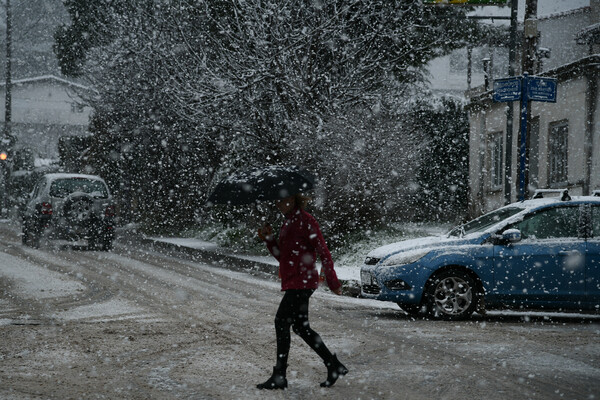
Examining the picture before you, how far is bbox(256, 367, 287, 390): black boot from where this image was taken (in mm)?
6176

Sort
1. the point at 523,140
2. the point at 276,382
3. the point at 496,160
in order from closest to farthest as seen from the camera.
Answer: the point at 276,382 → the point at 523,140 → the point at 496,160

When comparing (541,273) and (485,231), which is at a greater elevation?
(485,231)

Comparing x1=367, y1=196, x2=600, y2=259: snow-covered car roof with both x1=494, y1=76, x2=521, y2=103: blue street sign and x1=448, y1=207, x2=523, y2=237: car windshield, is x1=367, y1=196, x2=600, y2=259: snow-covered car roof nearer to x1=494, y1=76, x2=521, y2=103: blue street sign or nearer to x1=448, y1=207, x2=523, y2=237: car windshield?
x1=448, y1=207, x2=523, y2=237: car windshield

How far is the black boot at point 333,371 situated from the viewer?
629cm

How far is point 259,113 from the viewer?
19.8 m

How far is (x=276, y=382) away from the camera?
618 cm

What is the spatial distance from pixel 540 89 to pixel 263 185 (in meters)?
7.76

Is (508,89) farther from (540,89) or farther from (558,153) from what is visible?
(558,153)

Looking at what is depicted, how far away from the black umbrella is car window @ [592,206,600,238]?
5062 millimetres

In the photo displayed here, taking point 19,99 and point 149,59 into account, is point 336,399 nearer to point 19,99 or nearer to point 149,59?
point 149,59

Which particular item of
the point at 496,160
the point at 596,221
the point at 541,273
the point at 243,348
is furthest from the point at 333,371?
the point at 496,160

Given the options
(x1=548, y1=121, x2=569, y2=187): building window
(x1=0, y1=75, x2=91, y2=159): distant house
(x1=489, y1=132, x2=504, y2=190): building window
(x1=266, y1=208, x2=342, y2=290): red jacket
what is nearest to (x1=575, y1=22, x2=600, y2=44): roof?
(x1=548, y1=121, x2=569, y2=187): building window

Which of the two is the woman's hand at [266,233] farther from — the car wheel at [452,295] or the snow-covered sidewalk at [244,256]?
the snow-covered sidewalk at [244,256]

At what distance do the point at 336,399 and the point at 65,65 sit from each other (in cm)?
3729
